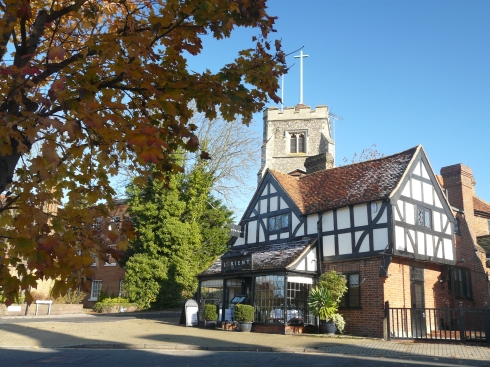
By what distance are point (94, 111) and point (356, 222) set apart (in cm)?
1638

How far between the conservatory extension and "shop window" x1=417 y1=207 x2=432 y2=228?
4351 millimetres

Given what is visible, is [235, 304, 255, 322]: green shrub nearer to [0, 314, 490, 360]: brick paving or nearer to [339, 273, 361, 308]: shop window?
[0, 314, 490, 360]: brick paving

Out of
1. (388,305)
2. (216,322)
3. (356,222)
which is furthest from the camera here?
(216,322)

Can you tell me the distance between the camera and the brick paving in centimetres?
1285

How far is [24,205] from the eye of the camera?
377 cm

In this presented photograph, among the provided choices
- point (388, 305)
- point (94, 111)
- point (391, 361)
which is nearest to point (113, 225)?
point (94, 111)

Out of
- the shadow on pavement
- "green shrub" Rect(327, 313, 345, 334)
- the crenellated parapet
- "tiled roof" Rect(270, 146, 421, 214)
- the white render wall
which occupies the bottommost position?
the shadow on pavement

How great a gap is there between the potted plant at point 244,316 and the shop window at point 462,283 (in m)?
8.81

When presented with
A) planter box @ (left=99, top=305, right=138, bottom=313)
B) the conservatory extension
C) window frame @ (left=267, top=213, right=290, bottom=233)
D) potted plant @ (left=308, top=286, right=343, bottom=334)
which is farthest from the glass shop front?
planter box @ (left=99, top=305, right=138, bottom=313)

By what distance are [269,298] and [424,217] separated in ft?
23.6

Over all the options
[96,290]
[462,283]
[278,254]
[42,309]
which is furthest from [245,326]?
[96,290]

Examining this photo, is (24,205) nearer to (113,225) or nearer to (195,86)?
(113,225)

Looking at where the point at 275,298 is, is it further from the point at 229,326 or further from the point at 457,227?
the point at 457,227

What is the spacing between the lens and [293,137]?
50.4 meters
